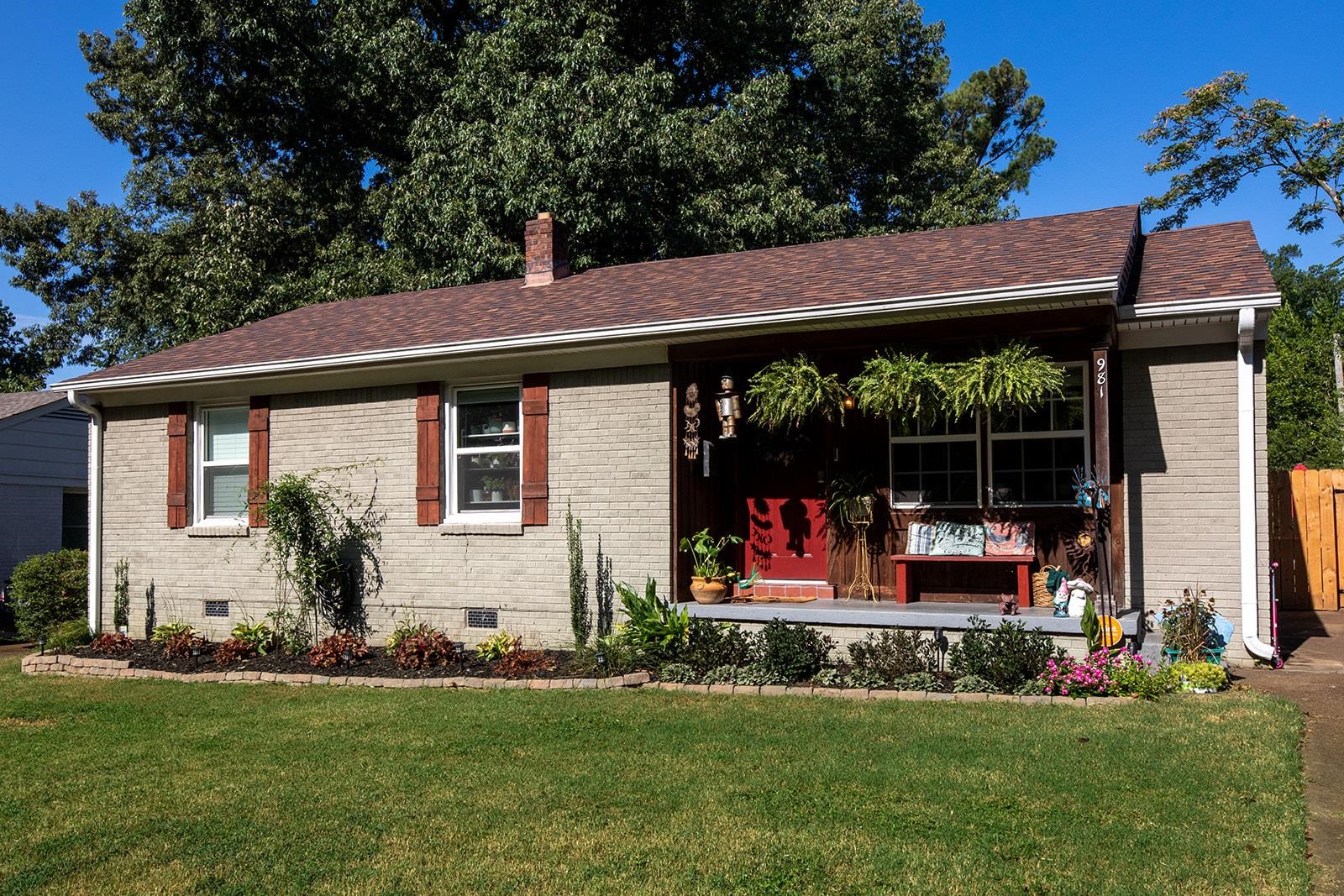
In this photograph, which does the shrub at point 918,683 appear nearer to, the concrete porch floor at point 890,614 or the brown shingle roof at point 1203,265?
the concrete porch floor at point 890,614

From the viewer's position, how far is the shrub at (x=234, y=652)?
11.0 m

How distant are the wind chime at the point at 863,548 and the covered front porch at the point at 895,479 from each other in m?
0.02

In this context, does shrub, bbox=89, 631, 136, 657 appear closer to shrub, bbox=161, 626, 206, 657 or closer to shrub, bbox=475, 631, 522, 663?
shrub, bbox=161, 626, 206, 657

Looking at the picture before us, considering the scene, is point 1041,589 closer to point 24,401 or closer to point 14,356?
point 24,401

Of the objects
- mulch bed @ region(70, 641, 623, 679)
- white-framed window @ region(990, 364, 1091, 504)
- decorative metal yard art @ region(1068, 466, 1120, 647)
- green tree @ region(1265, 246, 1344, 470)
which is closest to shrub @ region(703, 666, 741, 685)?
mulch bed @ region(70, 641, 623, 679)

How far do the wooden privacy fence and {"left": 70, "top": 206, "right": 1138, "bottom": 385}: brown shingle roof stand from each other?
17.1ft

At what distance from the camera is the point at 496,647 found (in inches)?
409

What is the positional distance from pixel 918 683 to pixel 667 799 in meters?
3.40

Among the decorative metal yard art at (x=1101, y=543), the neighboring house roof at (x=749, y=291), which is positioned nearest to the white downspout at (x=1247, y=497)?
the neighboring house roof at (x=749, y=291)

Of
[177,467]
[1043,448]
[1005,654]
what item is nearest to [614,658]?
[1005,654]

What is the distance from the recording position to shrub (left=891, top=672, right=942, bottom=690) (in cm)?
832

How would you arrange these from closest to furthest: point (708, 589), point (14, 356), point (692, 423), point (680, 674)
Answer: point (680, 674) < point (708, 589) < point (692, 423) < point (14, 356)

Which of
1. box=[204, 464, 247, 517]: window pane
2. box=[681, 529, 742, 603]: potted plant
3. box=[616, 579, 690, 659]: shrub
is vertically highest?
box=[204, 464, 247, 517]: window pane

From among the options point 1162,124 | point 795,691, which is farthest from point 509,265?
point 1162,124
